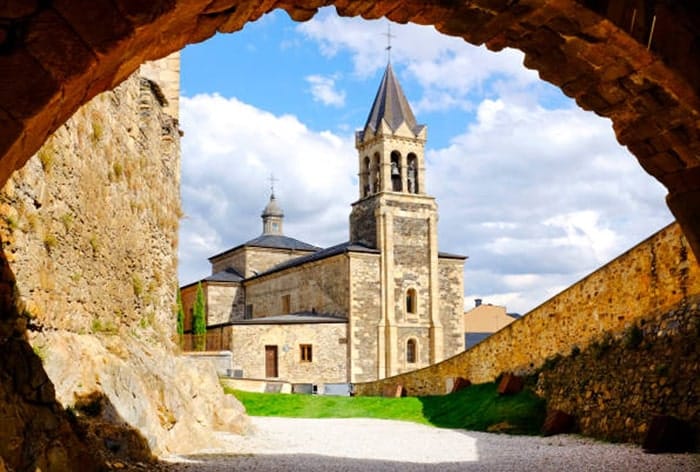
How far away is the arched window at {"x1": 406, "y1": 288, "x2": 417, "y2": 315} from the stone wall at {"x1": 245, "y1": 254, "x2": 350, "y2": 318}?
3871mm

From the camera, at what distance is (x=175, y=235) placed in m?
15.1

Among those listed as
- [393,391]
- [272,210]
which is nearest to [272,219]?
[272,210]

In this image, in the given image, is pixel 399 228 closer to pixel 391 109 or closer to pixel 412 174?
pixel 412 174

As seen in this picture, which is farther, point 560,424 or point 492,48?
point 560,424

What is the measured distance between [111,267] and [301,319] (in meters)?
33.7

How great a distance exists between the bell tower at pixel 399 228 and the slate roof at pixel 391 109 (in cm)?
6

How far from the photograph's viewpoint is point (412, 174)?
49.3 metres

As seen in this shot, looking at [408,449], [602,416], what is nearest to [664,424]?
[602,416]

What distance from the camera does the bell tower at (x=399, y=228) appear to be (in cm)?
4572

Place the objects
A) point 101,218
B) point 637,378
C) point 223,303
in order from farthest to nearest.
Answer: point 223,303, point 637,378, point 101,218

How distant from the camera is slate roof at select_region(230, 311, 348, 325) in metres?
43.2

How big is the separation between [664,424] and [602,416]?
3.09 meters

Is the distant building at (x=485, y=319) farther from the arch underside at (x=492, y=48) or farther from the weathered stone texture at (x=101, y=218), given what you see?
the arch underside at (x=492, y=48)

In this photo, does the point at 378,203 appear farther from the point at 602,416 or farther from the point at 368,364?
the point at 602,416
